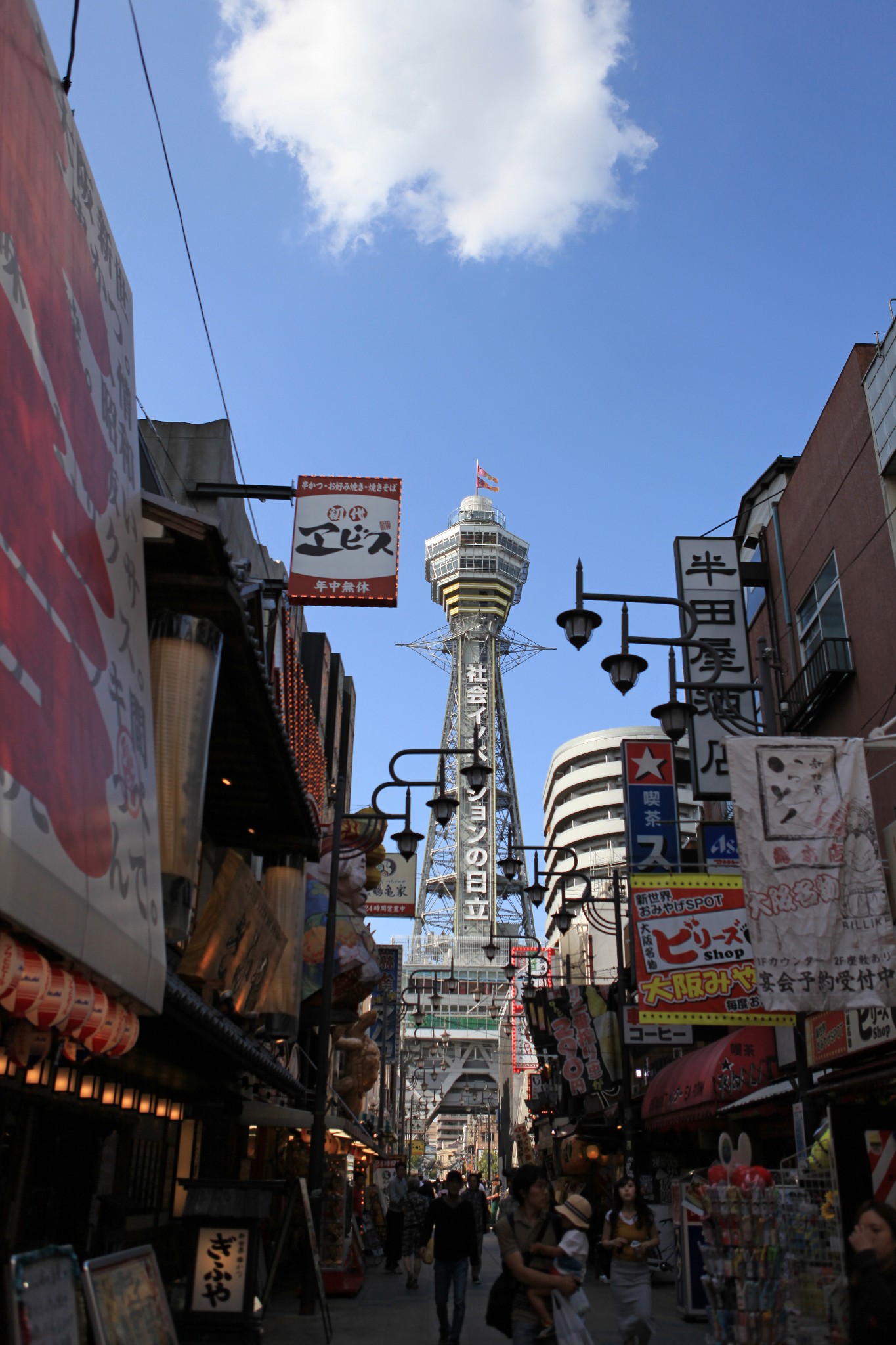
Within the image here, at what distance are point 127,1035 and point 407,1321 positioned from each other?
29.8ft

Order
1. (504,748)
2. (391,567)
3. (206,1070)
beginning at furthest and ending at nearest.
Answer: (504,748)
(206,1070)
(391,567)

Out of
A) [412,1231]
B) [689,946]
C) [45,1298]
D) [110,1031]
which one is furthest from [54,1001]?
[412,1231]

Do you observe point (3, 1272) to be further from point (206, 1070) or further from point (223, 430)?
point (223, 430)

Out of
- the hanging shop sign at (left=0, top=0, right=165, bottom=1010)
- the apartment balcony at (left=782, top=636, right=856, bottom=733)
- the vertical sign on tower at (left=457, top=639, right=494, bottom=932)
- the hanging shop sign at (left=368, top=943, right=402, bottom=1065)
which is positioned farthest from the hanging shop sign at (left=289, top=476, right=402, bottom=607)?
the vertical sign on tower at (left=457, top=639, right=494, bottom=932)

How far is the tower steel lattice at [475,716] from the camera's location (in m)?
138

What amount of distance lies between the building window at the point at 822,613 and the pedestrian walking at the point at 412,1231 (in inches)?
492

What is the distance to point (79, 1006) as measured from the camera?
665 cm

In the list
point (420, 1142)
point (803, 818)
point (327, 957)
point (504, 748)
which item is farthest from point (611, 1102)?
point (504, 748)

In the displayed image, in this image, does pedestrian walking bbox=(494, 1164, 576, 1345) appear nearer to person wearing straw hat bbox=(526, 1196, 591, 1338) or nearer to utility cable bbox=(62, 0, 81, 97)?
person wearing straw hat bbox=(526, 1196, 591, 1338)

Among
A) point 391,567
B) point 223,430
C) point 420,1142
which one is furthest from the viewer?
point 420,1142

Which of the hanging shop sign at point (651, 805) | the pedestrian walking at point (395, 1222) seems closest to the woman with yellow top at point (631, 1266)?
the hanging shop sign at point (651, 805)

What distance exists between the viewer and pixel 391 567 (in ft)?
49.7

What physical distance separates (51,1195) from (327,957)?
726 cm

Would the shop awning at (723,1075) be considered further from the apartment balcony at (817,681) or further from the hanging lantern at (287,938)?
the hanging lantern at (287,938)
